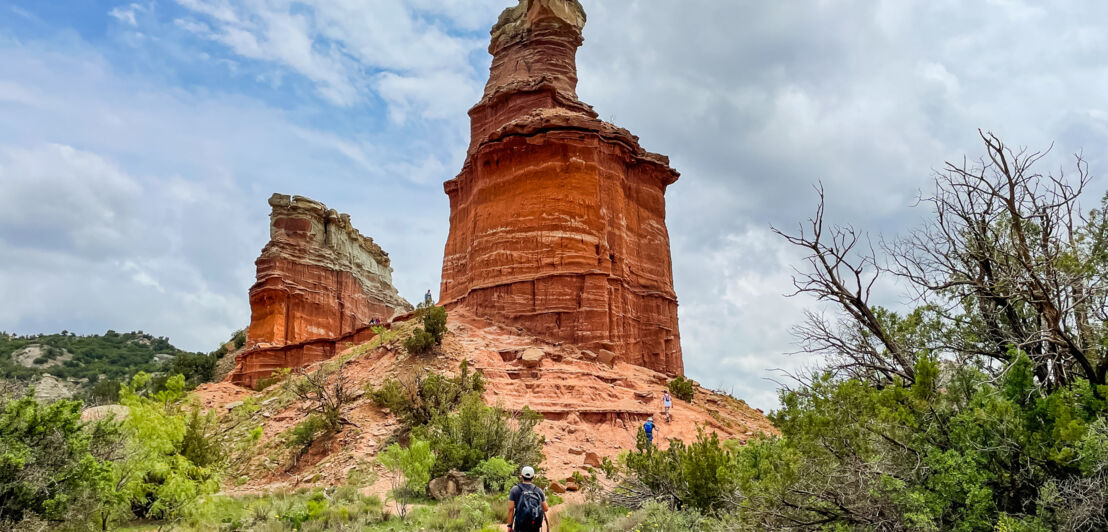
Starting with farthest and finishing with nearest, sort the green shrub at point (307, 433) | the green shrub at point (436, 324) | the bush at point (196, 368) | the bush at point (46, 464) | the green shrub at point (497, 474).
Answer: the bush at point (196, 368), the green shrub at point (436, 324), the green shrub at point (307, 433), the green shrub at point (497, 474), the bush at point (46, 464)

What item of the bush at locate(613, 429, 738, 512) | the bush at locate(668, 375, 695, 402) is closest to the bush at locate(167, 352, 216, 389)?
the bush at locate(668, 375, 695, 402)

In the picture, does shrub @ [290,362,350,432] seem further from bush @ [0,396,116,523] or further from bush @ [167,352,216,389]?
bush @ [167,352,216,389]

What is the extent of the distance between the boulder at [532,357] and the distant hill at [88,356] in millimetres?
37102

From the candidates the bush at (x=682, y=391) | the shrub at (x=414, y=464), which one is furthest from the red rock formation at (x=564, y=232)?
the shrub at (x=414, y=464)

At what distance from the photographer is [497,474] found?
49.3ft

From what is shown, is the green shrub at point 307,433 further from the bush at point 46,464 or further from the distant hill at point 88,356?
the distant hill at point 88,356

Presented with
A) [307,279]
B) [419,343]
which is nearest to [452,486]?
[419,343]

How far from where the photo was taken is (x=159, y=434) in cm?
1077

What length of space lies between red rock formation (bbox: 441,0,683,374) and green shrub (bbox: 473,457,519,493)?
38.3ft

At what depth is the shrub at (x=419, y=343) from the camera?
23391 millimetres

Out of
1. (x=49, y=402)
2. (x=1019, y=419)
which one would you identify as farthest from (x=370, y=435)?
(x=1019, y=419)

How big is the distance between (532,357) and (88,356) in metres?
76.4

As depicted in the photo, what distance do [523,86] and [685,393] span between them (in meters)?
18.3

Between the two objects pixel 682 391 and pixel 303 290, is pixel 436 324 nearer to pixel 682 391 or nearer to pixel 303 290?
pixel 682 391
